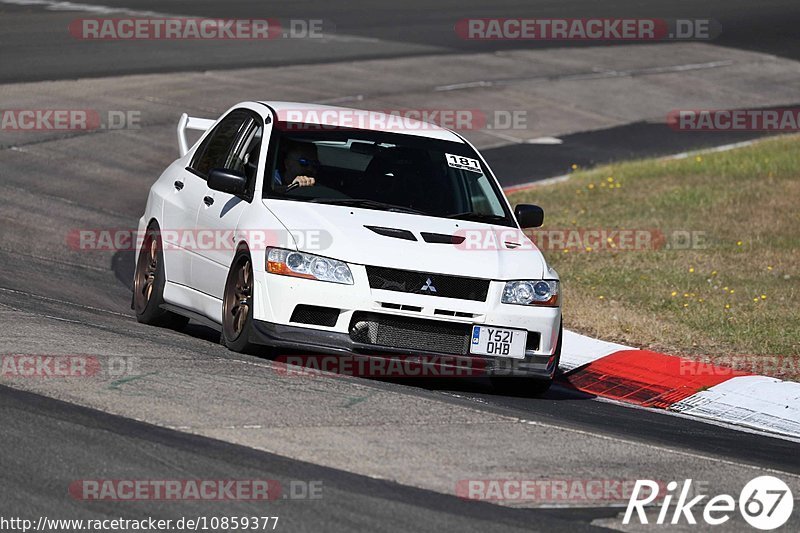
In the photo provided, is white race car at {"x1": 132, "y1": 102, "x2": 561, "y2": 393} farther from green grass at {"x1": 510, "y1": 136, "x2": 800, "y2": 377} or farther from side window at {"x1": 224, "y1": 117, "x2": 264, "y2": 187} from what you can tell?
green grass at {"x1": 510, "y1": 136, "x2": 800, "y2": 377}

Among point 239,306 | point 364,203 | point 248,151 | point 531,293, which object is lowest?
point 239,306

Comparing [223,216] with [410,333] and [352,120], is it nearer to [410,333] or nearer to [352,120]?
[352,120]

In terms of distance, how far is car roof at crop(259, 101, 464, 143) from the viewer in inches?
414

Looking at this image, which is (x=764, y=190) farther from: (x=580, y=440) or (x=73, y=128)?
(x=580, y=440)

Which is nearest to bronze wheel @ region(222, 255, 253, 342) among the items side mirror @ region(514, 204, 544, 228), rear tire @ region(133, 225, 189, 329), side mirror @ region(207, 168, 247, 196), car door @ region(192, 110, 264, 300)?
car door @ region(192, 110, 264, 300)

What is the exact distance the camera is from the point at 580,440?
8.02 m

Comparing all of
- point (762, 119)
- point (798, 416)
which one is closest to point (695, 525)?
point (798, 416)

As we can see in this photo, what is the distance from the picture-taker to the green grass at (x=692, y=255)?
12.4m

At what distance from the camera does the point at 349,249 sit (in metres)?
9.04

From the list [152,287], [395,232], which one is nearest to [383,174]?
[395,232]

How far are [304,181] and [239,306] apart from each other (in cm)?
105

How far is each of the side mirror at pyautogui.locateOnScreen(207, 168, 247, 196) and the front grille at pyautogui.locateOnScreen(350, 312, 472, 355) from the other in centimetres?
136

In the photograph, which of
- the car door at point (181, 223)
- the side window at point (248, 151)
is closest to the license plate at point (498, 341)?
the side window at point (248, 151)

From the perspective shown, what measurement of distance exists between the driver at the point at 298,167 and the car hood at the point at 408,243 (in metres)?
0.30
